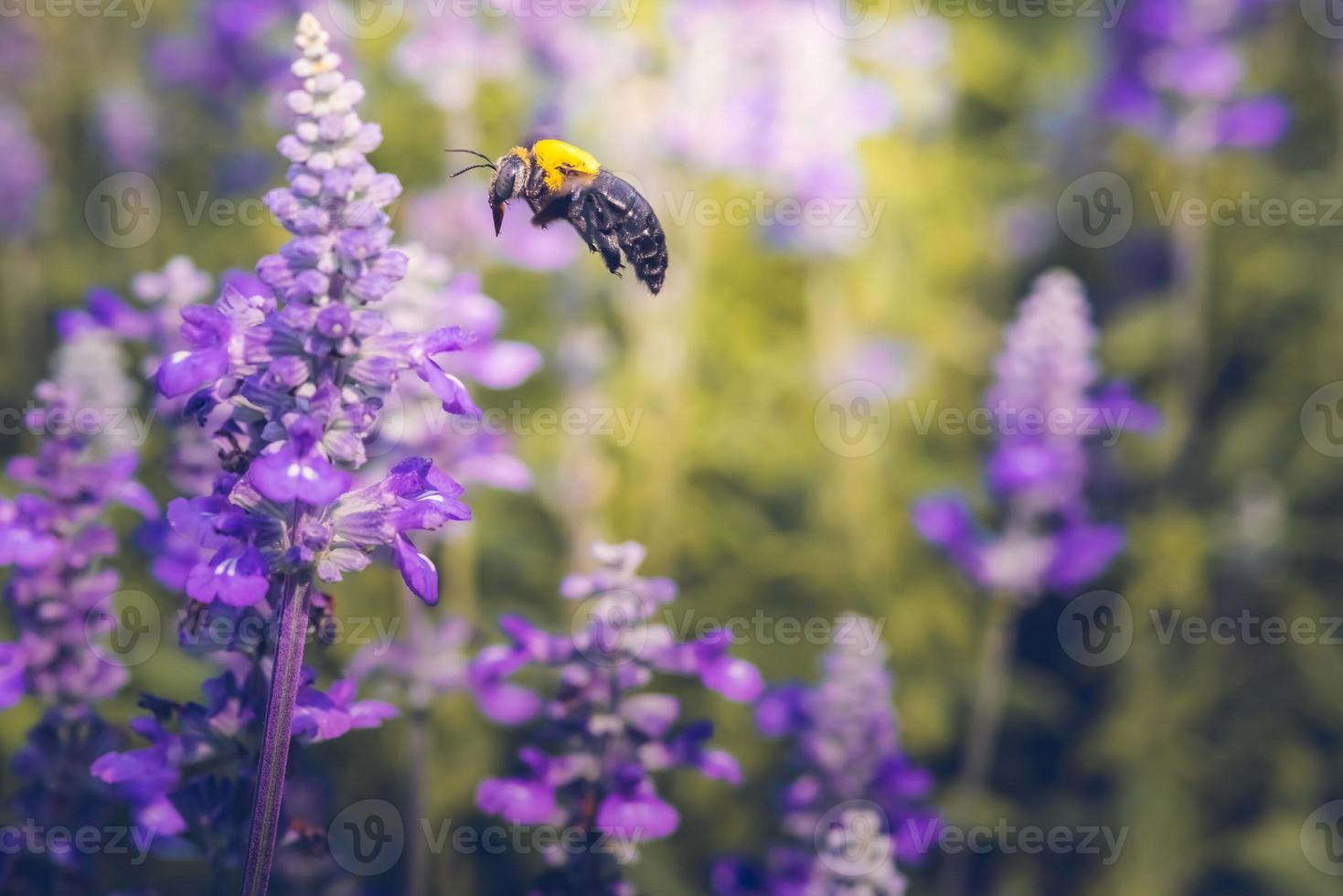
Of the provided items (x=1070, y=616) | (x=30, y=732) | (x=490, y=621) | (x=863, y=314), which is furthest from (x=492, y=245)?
(x=30, y=732)

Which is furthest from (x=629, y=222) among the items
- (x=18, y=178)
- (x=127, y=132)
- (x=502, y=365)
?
A: (x=18, y=178)

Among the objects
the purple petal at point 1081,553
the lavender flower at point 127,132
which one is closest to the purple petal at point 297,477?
the purple petal at point 1081,553

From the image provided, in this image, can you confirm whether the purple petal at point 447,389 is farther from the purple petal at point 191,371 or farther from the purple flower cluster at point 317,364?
the purple petal at point 191,371

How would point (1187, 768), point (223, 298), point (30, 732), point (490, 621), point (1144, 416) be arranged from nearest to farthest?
1. point (223, 298)
2. point (30, 732)
3. point (1144, 416)
4. point (1187, 768)
5. point (490, 621)

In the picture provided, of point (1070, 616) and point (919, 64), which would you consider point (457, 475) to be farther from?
point (919, 64)

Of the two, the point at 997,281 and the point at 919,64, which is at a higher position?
the point at 919,64

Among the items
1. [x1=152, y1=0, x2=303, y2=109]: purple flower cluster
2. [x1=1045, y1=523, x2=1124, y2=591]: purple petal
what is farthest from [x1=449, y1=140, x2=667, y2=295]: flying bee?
[x1=152, y1=0, x2=303, y2=109]: purple flower cluster

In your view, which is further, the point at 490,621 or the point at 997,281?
the point at 997,281
